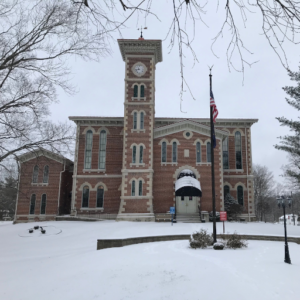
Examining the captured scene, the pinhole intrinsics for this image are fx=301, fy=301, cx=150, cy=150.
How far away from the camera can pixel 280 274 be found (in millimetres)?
9195

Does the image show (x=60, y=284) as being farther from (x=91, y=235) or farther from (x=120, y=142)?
(x=120, y=142)

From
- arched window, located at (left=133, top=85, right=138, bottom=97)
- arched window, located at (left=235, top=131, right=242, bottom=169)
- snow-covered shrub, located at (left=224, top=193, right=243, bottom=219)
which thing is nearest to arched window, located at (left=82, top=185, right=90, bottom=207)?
arched window, located at (left=133, top=85, right=138, bottom=97)

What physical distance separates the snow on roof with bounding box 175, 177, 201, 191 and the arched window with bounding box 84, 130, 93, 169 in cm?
1005

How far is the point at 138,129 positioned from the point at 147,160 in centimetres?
326

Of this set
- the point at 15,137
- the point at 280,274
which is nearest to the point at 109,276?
the point at 280,274

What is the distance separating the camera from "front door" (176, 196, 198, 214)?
28734 mm

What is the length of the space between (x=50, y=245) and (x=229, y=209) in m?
17.6

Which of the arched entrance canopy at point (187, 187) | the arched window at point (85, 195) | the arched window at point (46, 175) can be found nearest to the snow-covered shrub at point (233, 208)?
the arched entrance canopy at point (187, 187)

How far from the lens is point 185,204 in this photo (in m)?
28.9

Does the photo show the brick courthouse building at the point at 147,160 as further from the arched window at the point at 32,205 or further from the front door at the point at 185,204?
the arched window at the point at 32,205

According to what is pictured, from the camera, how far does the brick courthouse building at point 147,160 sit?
2833 centimetres

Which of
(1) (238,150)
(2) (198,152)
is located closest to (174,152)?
(2) (198,152)

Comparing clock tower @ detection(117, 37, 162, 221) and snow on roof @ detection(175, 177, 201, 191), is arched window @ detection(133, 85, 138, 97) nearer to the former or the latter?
clock tower @ detection(117, 37, 162, 221)

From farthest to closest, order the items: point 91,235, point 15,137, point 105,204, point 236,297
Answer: point 105,204, point 91,235, point 15,137, point 236,297
